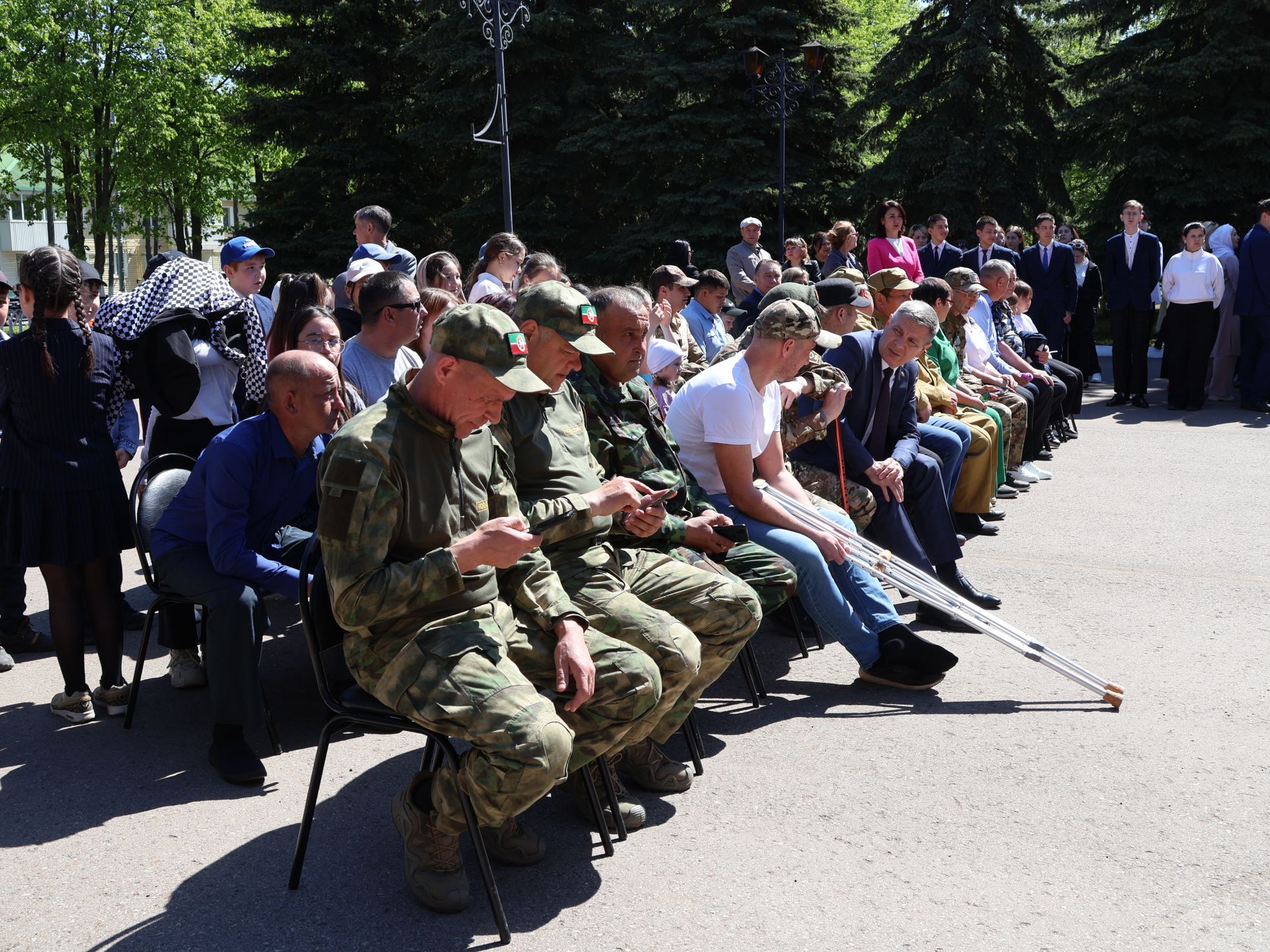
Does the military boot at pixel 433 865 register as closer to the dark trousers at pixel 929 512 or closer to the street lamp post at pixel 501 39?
the dark trousers at pixel 929 512

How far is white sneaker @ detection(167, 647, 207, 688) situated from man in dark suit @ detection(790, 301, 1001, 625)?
3.14 m

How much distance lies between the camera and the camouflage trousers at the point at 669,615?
3.81 m

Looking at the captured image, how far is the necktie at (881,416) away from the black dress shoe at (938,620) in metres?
0.92

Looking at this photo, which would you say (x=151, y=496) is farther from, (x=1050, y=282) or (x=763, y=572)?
(x=1050, y=282)

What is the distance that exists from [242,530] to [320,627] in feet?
3.86

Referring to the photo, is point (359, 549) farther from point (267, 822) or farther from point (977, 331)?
point (977, 331)

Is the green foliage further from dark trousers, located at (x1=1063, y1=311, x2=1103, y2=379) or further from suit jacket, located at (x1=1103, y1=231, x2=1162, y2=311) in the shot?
suit jacket, located at (x1=1103, y1=231, x2=1162, y2=311)

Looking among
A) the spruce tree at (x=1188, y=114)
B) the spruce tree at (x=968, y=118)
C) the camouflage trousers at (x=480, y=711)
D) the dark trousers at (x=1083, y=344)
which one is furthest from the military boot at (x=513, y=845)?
the spruce tree at (x=968, y=118)

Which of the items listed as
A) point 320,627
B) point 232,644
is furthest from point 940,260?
point 320,627

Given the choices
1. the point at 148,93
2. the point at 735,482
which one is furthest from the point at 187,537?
the point at 148,93

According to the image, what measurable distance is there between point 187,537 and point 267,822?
4.04 feet

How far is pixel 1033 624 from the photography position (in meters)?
5.99

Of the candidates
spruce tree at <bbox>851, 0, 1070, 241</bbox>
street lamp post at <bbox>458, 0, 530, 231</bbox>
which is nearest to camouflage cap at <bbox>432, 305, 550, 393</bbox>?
street lamp post at <bbox>458, 0, 530, 231</bbox>

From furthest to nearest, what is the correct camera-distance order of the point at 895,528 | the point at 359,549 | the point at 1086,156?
the point at 1086,156, the point at 895,528, the point at 359,549
